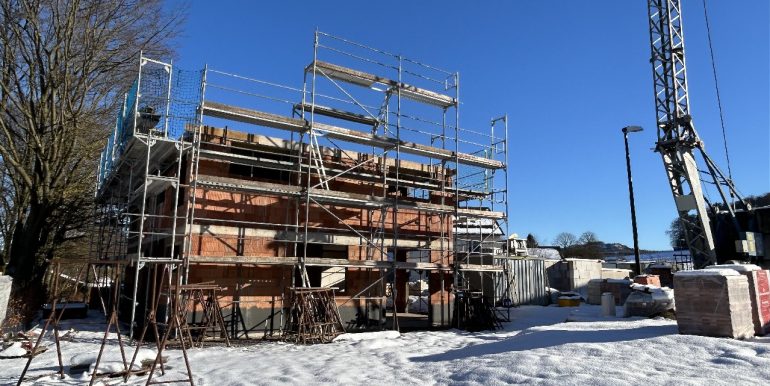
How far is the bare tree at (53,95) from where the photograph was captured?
15711 millimetres

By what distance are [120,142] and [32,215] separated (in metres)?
4.34

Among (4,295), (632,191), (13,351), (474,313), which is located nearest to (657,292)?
(474,313)

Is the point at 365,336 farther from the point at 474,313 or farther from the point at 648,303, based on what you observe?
the point at 648,303

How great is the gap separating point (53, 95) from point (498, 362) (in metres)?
15.8

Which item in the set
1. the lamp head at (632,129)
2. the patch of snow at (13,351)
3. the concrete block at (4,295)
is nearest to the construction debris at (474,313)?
the patch of snow at (13,351)

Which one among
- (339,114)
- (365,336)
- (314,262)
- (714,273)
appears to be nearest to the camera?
(714,273)

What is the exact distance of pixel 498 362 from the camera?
8.30 meters

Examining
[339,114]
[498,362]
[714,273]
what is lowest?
Answer: [498,362]

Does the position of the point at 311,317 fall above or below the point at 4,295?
below

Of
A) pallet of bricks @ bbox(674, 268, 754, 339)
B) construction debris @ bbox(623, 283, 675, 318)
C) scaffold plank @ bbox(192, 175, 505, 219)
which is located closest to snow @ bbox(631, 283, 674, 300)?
construction debris @ bbox(623, 283, 675, 318)

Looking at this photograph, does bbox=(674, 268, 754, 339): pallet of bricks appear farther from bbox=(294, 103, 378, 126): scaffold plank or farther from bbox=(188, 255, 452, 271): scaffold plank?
bbox=(294, 103, 378, 126): scaffold plank

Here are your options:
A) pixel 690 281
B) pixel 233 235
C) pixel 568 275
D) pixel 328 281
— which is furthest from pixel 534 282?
pixel 233 235

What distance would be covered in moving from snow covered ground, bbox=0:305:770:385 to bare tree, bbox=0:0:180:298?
6.59 m

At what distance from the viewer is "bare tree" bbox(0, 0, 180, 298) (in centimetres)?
1571
